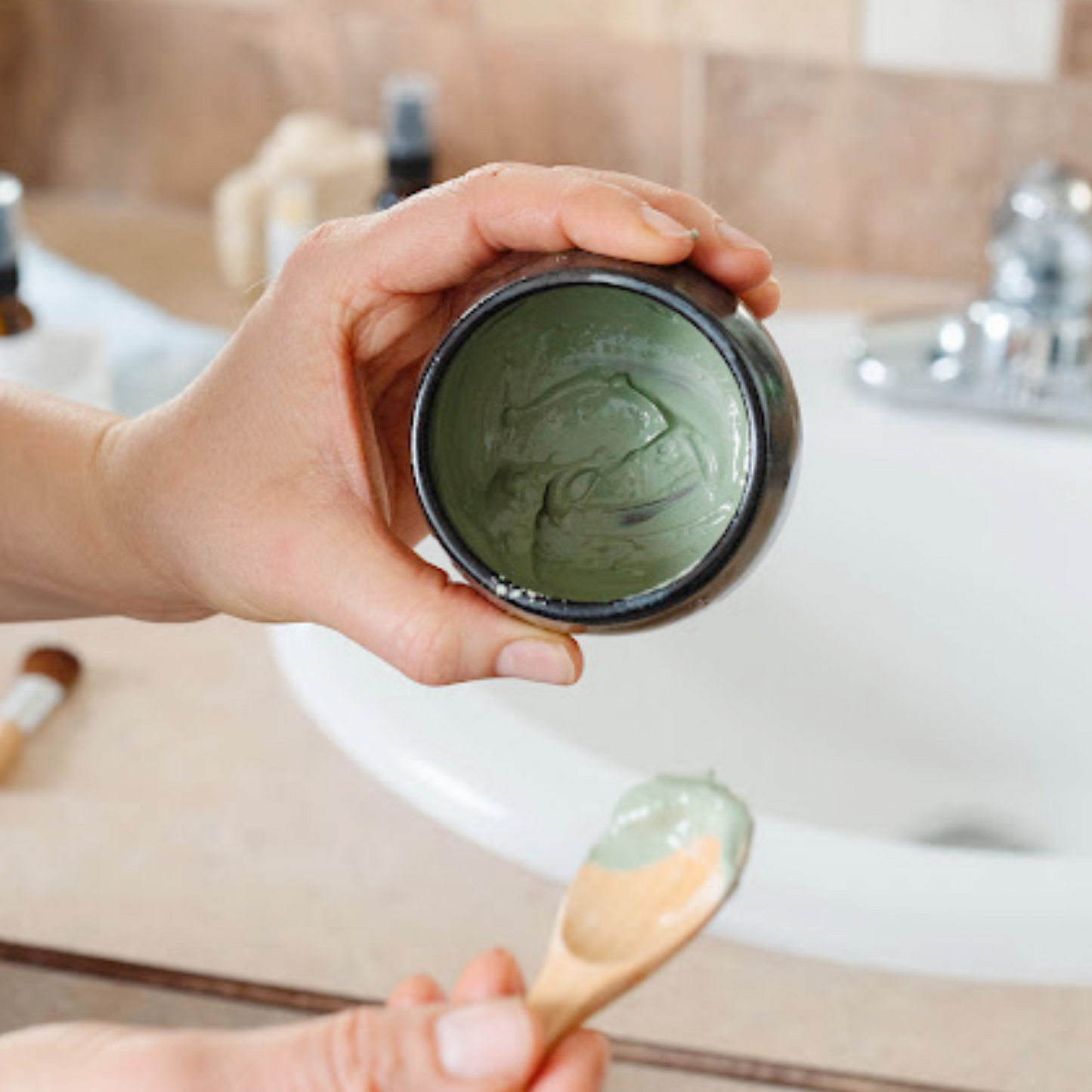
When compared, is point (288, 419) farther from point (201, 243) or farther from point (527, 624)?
point (201, 243)

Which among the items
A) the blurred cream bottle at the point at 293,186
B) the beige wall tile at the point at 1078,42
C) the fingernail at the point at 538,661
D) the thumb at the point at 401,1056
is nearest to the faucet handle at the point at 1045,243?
the beige wall tile at the point at 1078,42

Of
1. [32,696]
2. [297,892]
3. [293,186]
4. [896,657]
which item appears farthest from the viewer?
[293,186]

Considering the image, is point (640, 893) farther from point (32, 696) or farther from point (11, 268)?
point (11, 268)

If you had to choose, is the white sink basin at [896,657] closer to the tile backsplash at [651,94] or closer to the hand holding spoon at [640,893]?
the tile backsplash at [651,94]

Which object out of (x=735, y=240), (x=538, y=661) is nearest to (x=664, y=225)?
(x=735, y=240)

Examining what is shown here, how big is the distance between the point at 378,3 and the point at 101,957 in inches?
30.2

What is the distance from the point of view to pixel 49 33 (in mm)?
1364

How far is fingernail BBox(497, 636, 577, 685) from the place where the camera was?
62 cm

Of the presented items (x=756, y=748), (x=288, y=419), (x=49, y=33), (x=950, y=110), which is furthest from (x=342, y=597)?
(x=49, y=33)

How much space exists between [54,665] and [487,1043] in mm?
427

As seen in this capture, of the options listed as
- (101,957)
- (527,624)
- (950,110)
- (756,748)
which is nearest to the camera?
(527,624)

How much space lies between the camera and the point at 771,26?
1.20 m

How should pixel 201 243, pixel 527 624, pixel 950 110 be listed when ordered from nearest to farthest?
1. pixel 527 624
2. pixel 950 110
3. pixel 201 243

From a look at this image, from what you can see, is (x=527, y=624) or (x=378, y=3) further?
(x=378, y=3)
